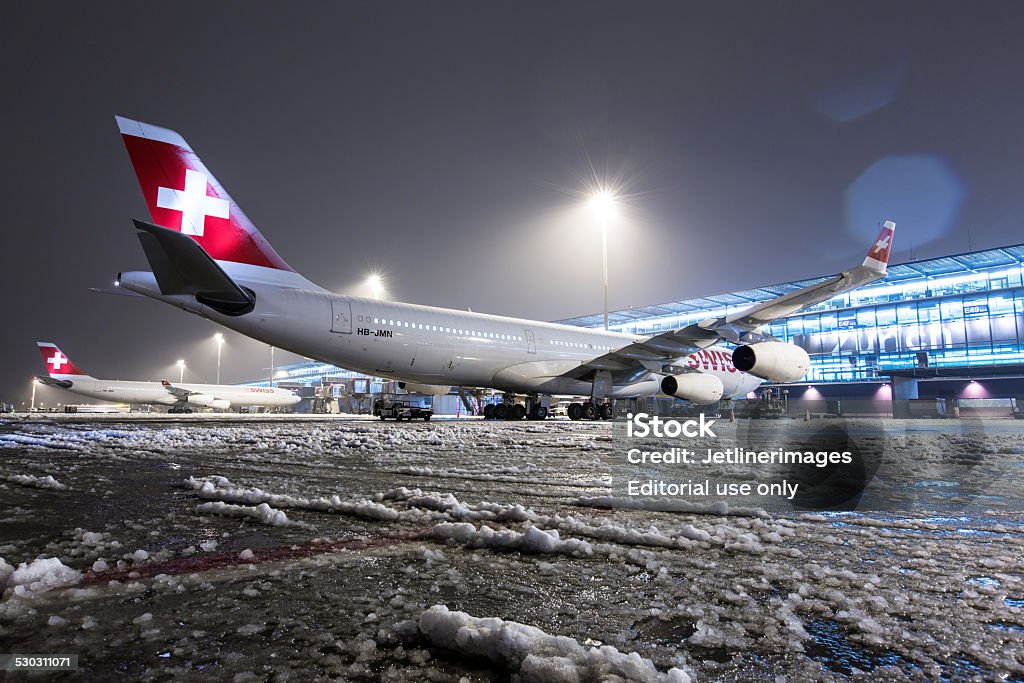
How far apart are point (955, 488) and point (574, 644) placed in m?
4.69

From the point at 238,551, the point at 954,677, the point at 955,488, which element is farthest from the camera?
the point at 955,488

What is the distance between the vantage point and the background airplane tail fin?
146ft

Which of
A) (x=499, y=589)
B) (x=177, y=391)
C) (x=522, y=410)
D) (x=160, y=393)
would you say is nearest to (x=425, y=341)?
(x=522, y=410)

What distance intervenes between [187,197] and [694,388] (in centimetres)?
1514

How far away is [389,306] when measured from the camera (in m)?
16.2

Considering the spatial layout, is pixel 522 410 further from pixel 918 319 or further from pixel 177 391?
pixel 918 319

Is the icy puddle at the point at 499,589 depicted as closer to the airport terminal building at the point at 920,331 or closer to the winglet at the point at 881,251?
the winglet at the point at 881,251

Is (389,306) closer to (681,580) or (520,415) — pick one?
Answer: (520,415)

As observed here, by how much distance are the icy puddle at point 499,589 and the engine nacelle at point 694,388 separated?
42.6ft

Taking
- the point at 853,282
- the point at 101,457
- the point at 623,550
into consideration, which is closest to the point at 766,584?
the point at 623,550

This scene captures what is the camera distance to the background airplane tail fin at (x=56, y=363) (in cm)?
4450

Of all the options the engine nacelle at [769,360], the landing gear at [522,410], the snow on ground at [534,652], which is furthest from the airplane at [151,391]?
the snow on ground at [534,652]

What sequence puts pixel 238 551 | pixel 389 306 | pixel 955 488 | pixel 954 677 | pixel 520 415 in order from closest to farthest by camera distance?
1. pixel 954 677
2. pixel 238 551
3. pixel 955 488
4. pixel 389 306
5. pixel 520 415

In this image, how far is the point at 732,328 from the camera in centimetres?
1359
